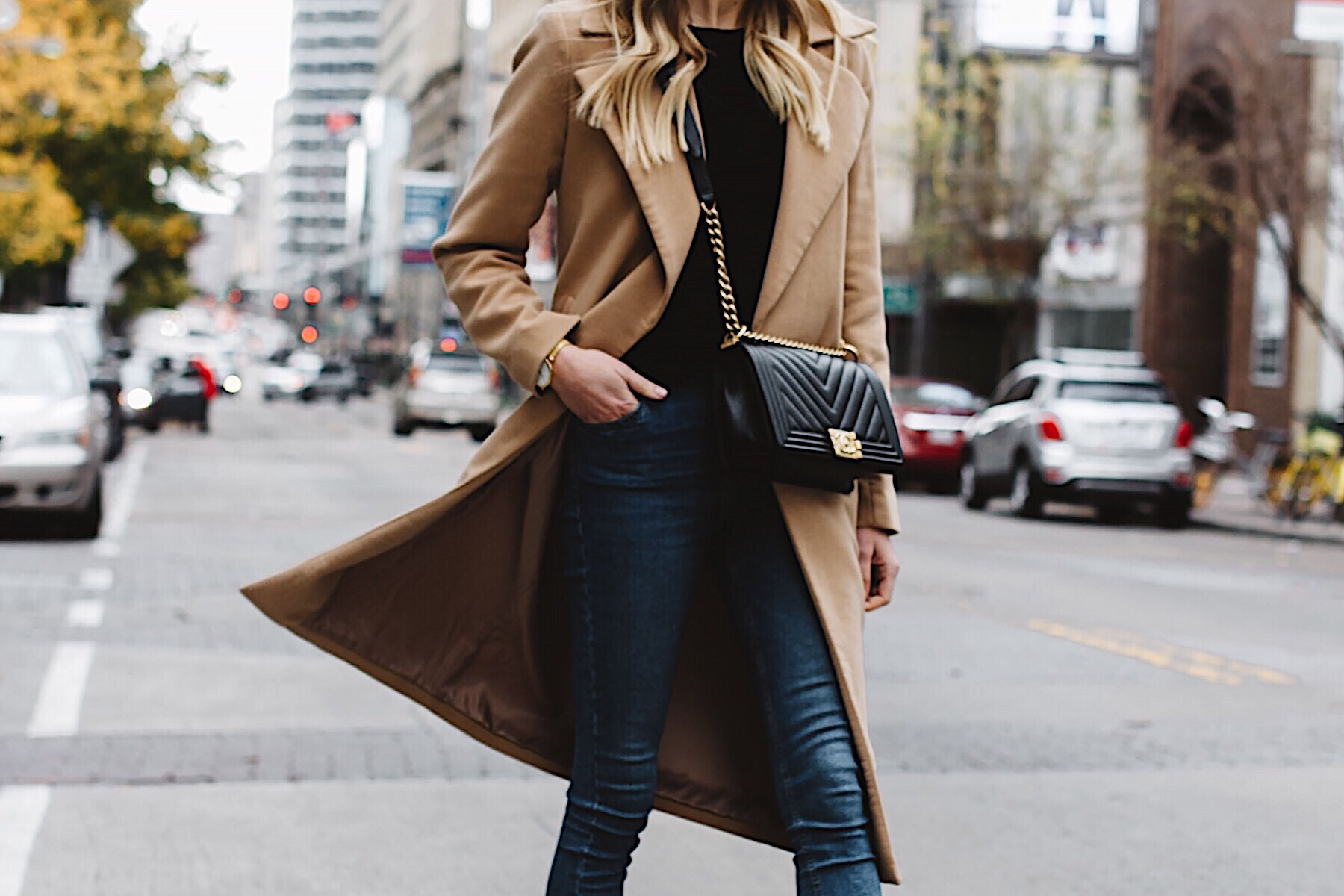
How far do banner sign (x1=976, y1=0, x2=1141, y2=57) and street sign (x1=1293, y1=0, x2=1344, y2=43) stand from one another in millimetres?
12065

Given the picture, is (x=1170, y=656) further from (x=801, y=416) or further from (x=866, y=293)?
(x=801, y=416)

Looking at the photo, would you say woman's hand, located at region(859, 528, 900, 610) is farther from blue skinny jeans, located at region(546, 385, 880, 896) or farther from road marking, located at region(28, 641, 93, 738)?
road marking, located at region(28, 641, 93, 738)

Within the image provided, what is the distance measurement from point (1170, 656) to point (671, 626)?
6.56 meters

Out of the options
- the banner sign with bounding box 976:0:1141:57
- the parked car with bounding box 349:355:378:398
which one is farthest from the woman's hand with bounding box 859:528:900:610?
the parked car with bounding box 349:355:378:398

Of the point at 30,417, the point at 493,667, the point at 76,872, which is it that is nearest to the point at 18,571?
the point at 30,417

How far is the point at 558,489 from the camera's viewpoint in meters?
2.93

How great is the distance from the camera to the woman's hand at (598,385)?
273cm

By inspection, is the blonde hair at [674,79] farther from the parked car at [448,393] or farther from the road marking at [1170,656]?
the parked car at [448,393]

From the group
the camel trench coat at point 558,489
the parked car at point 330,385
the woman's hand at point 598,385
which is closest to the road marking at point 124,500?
the camel trench coat at point 558,489

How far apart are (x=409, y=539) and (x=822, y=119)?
0.90 meters

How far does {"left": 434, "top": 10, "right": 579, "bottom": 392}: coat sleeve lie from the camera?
2852mm

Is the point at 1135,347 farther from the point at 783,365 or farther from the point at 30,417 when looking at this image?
the point at 783,365

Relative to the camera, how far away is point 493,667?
122 inches

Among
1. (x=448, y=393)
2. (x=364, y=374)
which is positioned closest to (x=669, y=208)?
(x=448, y=393)
